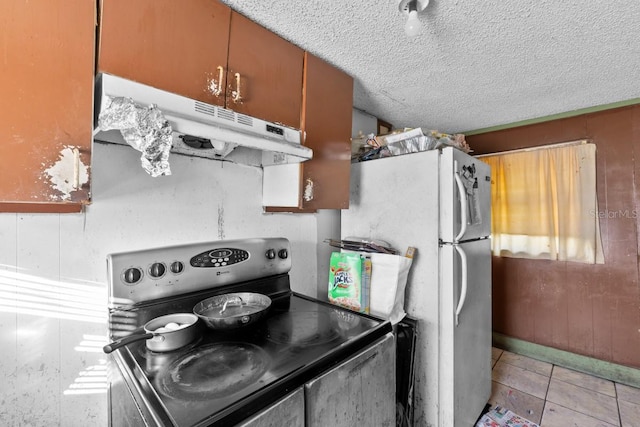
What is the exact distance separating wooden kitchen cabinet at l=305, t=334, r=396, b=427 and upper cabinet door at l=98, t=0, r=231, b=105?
3.39ft

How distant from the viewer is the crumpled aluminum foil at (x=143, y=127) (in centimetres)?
78

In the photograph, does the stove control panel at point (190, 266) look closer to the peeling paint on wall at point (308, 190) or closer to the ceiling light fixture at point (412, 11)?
the peeling paint on wall at point (308, 190)

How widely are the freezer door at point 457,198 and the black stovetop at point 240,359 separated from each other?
72 centimetres

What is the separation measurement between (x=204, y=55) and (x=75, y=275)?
0.91m

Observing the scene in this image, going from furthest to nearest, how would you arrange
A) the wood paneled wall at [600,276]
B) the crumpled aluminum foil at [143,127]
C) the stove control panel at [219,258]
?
the wood paneled wall at [600,276], the stove control panel at [219,258], the crumpled aluminum foil at [143,127]

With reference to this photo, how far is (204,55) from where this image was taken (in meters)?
1.01

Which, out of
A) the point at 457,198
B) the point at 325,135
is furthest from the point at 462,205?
the point at 325,135

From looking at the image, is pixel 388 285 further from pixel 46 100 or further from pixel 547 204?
pixel 547 204

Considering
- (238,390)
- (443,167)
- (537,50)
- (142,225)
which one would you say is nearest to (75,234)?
(142,225)

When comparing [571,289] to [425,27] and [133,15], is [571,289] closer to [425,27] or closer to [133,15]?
[425,27]

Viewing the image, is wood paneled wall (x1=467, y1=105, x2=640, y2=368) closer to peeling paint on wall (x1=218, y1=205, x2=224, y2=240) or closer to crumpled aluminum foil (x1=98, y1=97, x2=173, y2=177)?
peeling paint on wall (x1=218, y1=205, x2=224, y2=240)

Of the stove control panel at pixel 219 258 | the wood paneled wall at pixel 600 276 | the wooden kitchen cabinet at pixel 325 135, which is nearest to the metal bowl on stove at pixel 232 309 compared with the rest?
the stove control panel at pixel 219 258

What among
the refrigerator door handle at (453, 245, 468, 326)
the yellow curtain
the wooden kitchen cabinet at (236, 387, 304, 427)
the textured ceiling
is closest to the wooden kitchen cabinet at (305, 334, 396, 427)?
the wooden kitchen cabinet at (236, 387, 304, 427)

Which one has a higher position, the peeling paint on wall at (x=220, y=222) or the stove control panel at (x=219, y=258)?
the peeling paint on wall at (x=220, y=222)
